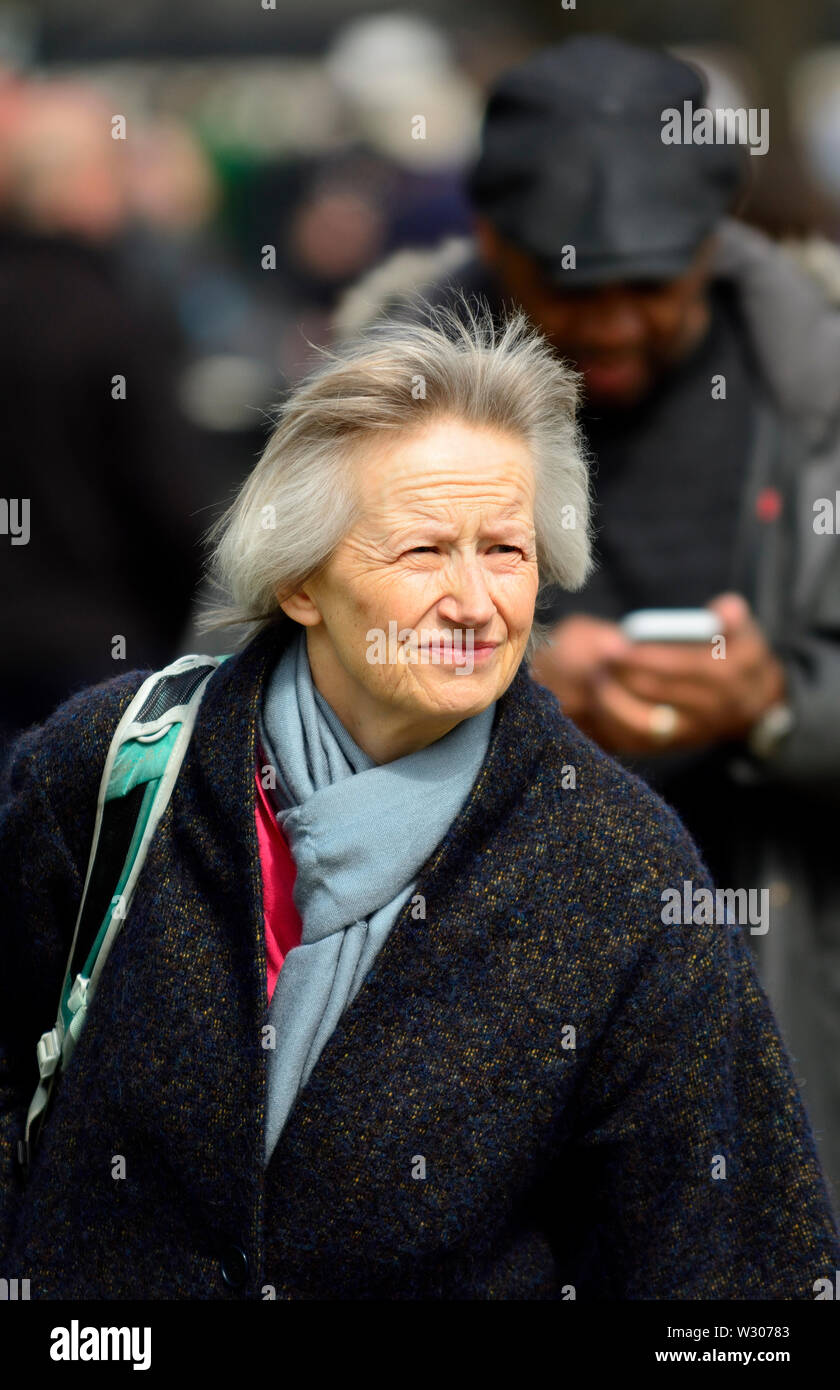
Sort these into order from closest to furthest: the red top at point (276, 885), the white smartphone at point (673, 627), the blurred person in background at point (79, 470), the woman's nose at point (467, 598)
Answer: the woman's nose at point (467, 598) < the red top at point (276, 885) < the white smartphone at point (673, 627) < the blurred person in background at point (79, 470)

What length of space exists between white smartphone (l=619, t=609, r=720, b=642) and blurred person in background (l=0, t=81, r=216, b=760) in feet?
4.84

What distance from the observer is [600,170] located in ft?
12.7

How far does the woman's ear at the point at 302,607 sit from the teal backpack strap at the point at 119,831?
21 centimetres

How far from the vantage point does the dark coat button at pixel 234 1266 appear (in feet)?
8.29

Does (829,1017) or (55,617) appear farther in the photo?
(55,617)

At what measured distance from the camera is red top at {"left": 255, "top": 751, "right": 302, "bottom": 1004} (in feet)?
8.55

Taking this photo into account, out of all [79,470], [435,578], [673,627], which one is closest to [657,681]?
[673,627]

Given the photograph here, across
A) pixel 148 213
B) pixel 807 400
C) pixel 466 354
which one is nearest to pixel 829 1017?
pixel 807 400

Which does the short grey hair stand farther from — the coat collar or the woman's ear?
the coat collar

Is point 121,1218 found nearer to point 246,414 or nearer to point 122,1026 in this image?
point 122,1026

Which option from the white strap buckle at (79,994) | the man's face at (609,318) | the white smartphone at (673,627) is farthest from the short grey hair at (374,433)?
the man's face at (609,318)

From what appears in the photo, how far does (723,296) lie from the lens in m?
4.08

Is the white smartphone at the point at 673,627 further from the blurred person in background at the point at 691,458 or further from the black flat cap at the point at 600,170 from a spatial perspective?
the black flat cap at the point at 600,170

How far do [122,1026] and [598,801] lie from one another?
0.77 metres
